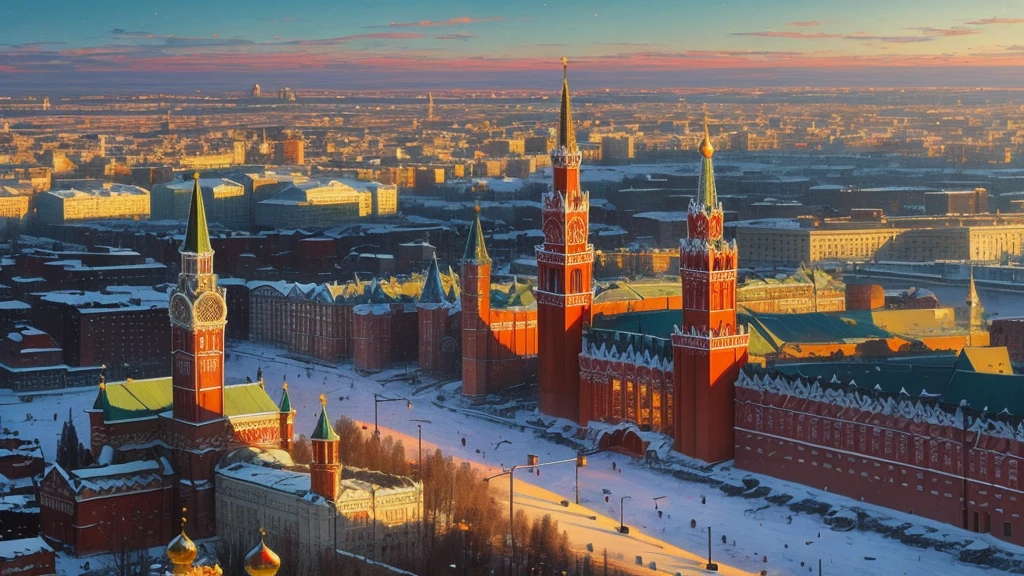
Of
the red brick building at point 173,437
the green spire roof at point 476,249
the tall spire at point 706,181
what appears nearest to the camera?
the red brick building at point 173,437

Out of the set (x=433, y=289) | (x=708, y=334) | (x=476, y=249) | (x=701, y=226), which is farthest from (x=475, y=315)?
(x=708, y=334)

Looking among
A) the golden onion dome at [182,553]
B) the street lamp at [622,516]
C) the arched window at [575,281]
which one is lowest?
the street lamp at [622,516]

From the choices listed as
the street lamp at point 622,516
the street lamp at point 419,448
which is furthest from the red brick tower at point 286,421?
→ the street lamp at point 622,516

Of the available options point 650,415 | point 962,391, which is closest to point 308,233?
point 650,415

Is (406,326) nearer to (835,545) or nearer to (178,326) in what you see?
(178,326)

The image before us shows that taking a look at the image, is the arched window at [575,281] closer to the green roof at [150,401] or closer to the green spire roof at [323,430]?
the green roof at [150,401]

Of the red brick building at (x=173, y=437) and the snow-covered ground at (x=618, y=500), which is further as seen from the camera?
the red brick building at (x=173, y=437)

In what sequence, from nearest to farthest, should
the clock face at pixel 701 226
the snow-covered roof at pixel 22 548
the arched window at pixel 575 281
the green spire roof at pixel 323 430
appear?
the snow-covered roof at pixel 22 548 < the green spire roof at pixel 323 430 < the clock face at pixel 701 226 < the arched window at pixel 575 281

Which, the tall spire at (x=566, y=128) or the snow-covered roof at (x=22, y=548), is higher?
the tall spire at (x=566, y=128)
